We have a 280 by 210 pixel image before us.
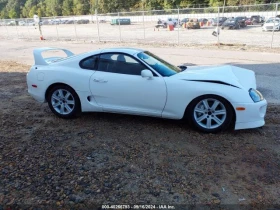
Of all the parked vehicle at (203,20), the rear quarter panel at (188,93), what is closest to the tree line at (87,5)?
the parked vehicle at (203,20)

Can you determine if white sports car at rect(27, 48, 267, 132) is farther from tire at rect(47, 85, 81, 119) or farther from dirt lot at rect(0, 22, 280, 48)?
dirt lot at rect(0, 22, 280, 48)

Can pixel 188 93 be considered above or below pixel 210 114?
above

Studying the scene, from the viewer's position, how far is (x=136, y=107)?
4.10 metres

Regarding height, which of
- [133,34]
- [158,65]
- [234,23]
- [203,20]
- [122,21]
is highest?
[122,21]

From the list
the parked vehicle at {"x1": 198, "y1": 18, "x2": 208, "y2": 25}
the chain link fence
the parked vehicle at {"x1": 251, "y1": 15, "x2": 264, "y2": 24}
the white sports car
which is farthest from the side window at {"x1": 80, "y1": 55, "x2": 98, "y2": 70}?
the parked vehicle at {"x1": 198, "y1": 18, "x2": 208, "y2": 25}

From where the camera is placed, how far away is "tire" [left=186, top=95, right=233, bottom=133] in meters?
3.74

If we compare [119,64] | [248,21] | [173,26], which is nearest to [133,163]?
[119,64]

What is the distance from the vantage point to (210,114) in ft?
12.6

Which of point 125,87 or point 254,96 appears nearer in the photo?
point 254,96

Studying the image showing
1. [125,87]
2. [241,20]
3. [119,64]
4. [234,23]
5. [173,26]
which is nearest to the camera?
[125,87]

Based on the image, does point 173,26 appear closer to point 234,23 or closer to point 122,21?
point 234,23

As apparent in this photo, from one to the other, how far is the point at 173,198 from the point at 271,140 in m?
1.97

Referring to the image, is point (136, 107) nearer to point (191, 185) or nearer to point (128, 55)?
point (128, 55)

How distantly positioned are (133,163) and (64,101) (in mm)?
2073
